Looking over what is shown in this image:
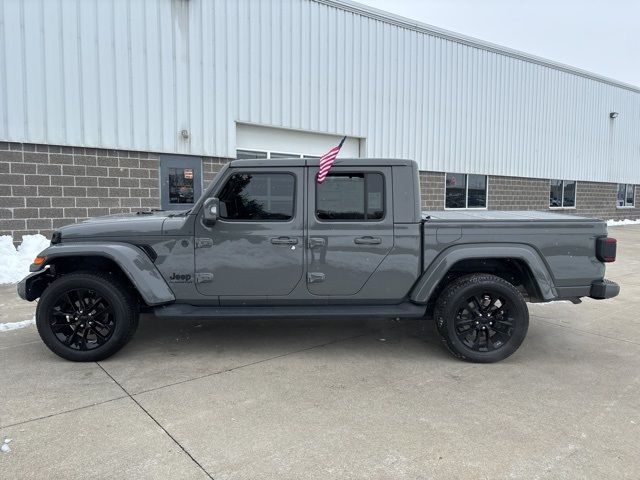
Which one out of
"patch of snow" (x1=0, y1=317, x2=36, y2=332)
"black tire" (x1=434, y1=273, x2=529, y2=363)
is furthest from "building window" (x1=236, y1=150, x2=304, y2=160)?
"black tire" (x1=434, y1=273, x2=529, y2=363)

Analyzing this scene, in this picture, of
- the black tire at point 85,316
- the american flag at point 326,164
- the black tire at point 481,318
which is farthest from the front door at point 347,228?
the black tire at point 85,316

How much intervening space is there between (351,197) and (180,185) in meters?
7.09

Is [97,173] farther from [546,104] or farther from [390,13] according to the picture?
[546,104]

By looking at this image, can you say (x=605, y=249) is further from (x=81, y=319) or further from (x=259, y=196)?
(x=81, y=319)

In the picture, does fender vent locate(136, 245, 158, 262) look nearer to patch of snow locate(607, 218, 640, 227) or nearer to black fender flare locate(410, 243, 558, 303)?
black fender flare locate(410, 243, 558, 303)

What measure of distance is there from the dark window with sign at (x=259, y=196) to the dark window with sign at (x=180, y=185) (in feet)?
21.7

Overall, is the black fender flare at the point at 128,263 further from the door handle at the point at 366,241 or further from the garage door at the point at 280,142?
the garage door at the point at 280,142

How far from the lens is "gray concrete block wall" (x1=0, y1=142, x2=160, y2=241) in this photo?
8773 millimetres

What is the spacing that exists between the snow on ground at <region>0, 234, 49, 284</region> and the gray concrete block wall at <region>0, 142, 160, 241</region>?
9.2 inches

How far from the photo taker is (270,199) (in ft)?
14.2

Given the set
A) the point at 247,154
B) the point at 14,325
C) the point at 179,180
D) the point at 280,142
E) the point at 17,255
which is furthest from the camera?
the point at 280,142

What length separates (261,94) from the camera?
445 inches

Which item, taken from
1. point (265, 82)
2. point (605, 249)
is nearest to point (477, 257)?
point (605, 249)

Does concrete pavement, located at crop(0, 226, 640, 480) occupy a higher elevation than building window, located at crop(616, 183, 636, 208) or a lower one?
Answer: lower
